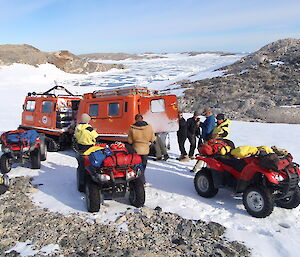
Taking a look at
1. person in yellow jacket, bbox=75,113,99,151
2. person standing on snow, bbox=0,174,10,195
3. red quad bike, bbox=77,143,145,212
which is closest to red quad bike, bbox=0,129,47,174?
person standing on snow, bbox=0,174,10,195

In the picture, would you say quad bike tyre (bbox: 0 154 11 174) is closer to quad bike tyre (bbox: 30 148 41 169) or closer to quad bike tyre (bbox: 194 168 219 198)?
quad bike tyre (bbox: 30 148 41 169)

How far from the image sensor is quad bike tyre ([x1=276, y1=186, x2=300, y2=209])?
5.52 metres

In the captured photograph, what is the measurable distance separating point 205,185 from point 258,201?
134 cm

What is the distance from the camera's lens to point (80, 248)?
4.41 meters

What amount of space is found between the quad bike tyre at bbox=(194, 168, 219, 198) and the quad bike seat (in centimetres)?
42

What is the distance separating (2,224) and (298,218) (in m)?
5.22

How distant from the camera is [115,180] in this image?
5.51 meters

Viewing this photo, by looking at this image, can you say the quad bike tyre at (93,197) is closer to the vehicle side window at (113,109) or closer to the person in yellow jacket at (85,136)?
the person in yellow jacket at (85,136)

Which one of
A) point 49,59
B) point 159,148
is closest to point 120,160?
point 159,148

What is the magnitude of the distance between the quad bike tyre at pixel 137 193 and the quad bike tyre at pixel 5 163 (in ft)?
14.0

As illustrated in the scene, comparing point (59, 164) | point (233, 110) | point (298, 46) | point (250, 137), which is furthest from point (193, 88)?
point (59, 164)

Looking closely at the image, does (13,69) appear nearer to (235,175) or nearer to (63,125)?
(63,125)

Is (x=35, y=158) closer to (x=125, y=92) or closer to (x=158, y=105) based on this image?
(x=125, y=92)

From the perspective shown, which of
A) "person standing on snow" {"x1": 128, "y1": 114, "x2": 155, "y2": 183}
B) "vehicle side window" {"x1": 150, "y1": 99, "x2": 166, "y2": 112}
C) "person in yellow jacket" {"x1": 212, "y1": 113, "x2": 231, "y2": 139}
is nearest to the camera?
"person standing on snow" {"x1": 128, "y1": 114, "x2": 155, "y2": 183}
